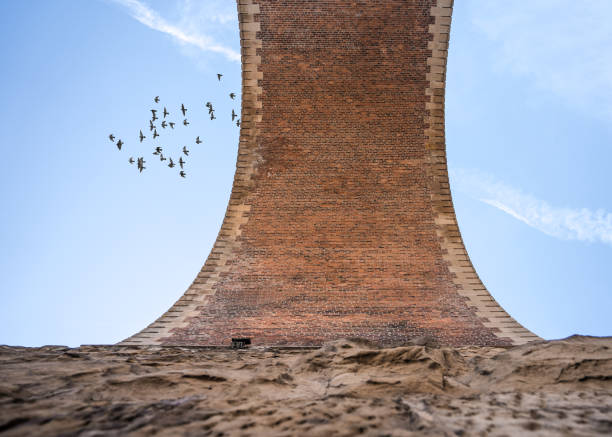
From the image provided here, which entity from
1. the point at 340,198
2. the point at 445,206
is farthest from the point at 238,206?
the point at 445,206

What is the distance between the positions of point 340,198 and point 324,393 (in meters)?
5.32

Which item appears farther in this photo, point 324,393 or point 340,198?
point 340,198

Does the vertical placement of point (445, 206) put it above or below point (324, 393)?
above

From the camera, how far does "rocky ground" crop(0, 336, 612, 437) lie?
235 centimetres

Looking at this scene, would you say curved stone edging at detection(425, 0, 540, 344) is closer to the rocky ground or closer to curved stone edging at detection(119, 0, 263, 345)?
the rocky ground

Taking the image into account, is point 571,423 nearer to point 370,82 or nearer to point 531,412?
point 531,412

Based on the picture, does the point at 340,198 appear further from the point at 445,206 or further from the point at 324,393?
the point at 324,393

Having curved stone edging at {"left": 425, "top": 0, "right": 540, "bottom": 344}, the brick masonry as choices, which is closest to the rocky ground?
the brick masonry

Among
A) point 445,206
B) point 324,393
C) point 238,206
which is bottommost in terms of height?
point 324,393

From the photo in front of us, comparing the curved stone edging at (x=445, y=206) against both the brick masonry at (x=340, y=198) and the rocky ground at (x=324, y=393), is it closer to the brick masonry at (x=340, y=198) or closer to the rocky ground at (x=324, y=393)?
the brick masonry at (x=340, y=198)

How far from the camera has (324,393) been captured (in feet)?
10.0

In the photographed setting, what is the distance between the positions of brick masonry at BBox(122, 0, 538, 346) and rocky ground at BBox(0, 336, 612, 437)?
9.10 ft

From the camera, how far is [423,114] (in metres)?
8.59

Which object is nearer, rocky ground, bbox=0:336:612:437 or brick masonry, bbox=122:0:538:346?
rocky ground, bbox=0:336:612:437
